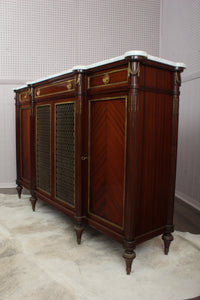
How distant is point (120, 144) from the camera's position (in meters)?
2.12

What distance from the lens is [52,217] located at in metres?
3.19

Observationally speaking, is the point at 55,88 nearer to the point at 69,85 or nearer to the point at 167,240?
the point at 69,85

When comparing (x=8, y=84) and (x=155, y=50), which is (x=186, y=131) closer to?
(x=155, y=50)

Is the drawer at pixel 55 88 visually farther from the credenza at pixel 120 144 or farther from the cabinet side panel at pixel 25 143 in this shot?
the cabinet side panel at pixel 25 143

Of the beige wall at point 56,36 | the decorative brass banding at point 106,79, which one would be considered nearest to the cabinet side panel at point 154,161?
the decorative brass banding at point 106,79

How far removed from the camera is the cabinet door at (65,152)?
263 centimetres

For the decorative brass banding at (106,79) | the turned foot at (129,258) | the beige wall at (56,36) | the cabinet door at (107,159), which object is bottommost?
the turned foot at (129,258)

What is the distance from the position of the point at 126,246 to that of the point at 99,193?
518 millimetres

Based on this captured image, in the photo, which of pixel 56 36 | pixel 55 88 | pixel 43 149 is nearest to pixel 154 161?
pixel 55 88

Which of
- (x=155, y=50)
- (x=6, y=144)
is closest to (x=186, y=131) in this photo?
(x=155, y=50)

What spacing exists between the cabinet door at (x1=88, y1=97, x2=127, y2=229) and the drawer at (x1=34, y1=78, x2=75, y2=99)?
324 millimetres

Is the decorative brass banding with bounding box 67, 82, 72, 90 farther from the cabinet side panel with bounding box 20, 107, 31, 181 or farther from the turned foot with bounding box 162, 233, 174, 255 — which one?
the turned foot with bounding box 162, 233, 174, 255

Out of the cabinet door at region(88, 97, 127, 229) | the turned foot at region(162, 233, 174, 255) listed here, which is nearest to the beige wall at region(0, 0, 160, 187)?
the cabinet door at region(88, 97, 127, 229)

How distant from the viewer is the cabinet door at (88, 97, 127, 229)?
2119 mm
